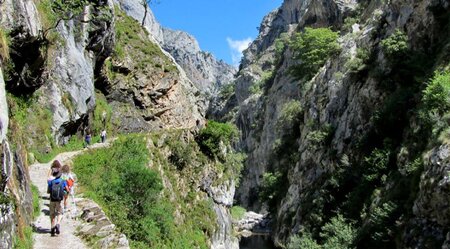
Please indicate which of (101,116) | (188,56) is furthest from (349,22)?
(188,56)

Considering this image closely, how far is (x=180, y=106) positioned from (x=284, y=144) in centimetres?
2616

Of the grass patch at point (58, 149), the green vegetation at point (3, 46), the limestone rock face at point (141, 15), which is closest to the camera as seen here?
the green vegetation at point (3, 46)

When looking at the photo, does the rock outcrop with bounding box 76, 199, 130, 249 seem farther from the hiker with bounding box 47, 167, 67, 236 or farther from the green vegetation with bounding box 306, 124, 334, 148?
the green vegetation with bounding box 306, 124, 334, 148

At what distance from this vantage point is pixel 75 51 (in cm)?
2725

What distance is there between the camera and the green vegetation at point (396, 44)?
35.1 metres

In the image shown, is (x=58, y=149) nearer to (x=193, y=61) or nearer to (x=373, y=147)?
(x=373, y=147)

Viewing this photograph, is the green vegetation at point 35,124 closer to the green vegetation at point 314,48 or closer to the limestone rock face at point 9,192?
the limestone rock face at point 9,192

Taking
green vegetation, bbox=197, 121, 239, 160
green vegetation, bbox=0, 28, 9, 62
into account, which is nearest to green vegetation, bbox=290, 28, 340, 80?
green vegetation, bbox=197, 121, 239, 160

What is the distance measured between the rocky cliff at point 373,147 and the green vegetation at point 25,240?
15045 millimetres

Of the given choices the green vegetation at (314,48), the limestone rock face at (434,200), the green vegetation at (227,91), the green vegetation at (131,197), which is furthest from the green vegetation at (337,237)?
the green vegetation at (227,91)

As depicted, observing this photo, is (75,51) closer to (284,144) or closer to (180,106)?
(180,106)

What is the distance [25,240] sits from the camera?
1030 cm

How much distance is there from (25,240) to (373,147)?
28546 mm

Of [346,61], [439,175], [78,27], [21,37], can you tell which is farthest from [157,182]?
[346,61]
